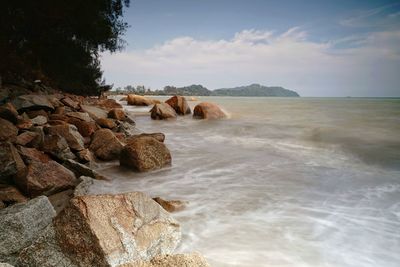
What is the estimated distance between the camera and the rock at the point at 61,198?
14.8 ft

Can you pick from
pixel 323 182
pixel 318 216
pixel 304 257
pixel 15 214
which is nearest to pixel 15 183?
pixel 15 214

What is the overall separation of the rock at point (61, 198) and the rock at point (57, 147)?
5.41 ft

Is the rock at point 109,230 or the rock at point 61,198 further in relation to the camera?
the rock at point 61,198

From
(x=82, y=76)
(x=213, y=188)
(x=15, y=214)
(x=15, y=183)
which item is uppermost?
(x=82, y=76)

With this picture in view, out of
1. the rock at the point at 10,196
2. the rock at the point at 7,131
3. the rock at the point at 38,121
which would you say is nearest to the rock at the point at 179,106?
the rock at the point at 38,121

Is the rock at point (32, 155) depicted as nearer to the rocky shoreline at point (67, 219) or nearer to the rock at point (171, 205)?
the rocky shoreline at point (67, 219)

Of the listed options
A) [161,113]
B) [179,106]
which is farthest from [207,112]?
[161,113]

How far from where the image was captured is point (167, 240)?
3.40 m

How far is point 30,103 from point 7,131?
3.40 m

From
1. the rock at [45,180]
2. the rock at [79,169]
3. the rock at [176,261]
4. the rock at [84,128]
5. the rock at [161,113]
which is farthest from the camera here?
the rock at [161,113]

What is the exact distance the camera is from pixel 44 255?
102 inches

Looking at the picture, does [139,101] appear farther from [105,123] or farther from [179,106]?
[105,123]

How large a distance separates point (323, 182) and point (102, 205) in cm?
510

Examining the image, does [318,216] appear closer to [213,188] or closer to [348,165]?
[213,188]
